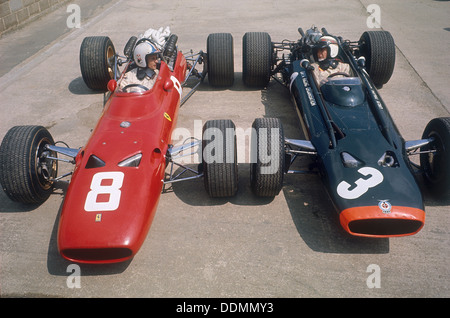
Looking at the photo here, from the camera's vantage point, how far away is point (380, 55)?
7121 millimetres

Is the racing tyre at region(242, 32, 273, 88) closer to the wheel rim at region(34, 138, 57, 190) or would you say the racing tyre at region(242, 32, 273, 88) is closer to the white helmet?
the white helmet

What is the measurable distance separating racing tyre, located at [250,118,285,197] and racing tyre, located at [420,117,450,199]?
6.18 feet

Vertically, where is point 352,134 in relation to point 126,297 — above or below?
above

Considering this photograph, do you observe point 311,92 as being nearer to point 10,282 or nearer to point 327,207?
point 327,207

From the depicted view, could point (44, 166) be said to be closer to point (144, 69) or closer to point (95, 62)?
point (144, 69)

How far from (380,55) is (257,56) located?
7.62 ft

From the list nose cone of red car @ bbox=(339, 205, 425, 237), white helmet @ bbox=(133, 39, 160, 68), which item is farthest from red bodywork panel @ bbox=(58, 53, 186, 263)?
nose cone of red car @ bbox=(339, 205, 425, 237)

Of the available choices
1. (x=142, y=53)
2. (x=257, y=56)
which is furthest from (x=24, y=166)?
(x=257, y=56)

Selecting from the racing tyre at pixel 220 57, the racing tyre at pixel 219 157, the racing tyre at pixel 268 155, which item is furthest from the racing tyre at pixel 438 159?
the racing tyre at pixel 220 57

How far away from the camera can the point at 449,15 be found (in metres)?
11.8

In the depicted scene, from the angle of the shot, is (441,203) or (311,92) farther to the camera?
(311,92)

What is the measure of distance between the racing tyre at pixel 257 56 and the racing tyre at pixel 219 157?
122 inches

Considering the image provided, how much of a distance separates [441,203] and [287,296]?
2.42 metres

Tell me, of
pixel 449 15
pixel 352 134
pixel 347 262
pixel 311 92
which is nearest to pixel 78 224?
pixel 347 262
